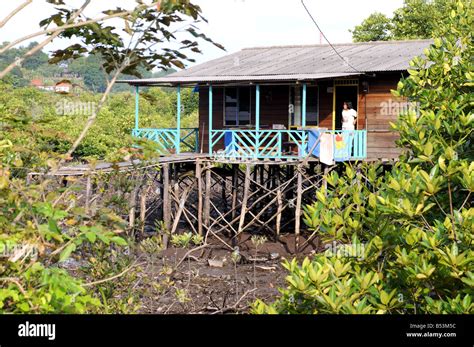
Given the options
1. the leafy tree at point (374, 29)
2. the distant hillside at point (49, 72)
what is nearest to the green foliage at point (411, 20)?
the leafy tree at point (374, 29)

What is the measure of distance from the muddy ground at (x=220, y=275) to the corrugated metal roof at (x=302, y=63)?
4.32 metres

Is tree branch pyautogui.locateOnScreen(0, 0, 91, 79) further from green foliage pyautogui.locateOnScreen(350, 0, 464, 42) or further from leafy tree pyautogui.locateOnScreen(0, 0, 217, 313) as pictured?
green foliage pyautogui.locateOnScreen(350, 0, 464, 42)

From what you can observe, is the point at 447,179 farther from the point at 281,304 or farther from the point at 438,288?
the point at 281,304

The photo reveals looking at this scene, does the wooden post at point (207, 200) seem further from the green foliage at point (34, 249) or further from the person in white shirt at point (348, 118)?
the green foliage at point (34, 249)

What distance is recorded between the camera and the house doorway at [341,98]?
20.8 m

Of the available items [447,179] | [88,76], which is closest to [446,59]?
[447,179]

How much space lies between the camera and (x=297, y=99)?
21.4 metres

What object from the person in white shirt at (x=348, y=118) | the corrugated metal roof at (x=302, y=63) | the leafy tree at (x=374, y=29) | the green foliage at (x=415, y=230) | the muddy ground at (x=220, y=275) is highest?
the leafy tree at (x=374, y=29)

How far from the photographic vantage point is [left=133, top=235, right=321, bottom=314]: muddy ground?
14.4 meters

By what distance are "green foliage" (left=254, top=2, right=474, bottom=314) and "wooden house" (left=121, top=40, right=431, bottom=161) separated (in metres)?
13.0

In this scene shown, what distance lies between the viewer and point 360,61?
21.4 meters

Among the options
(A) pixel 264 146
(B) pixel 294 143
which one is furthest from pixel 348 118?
(A) pixel 264 146

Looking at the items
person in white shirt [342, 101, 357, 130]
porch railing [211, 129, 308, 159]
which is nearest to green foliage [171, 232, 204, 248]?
porch railing [211, 129, 308, 159]
